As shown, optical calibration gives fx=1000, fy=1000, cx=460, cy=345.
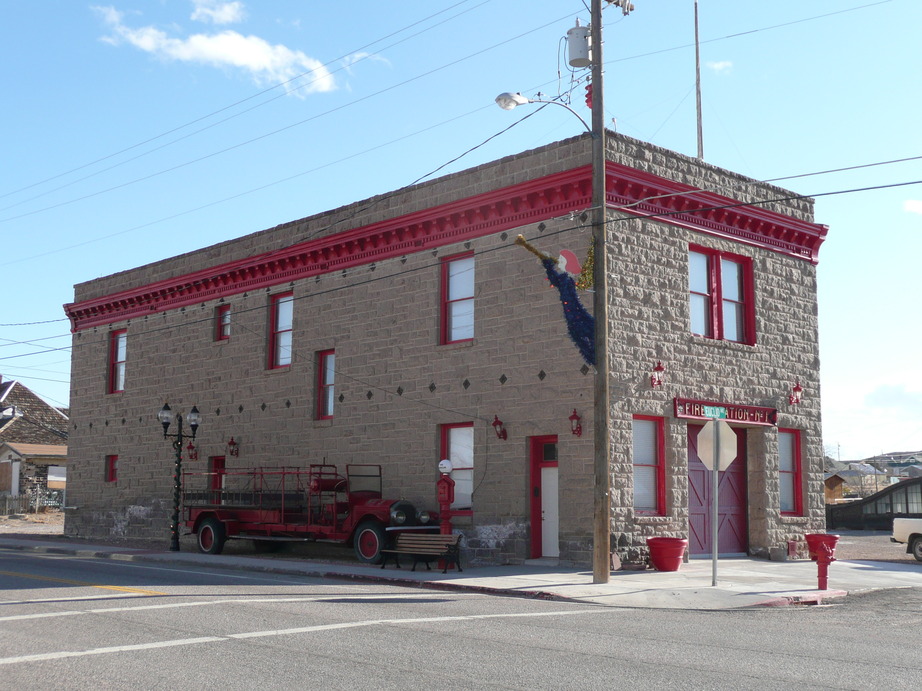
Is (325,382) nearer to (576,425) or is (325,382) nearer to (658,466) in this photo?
(576,425)

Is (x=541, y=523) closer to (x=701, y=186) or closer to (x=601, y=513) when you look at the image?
(x=601, y=513)

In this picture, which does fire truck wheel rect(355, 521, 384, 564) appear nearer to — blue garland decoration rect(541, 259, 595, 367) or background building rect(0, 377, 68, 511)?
blue garland decoration rect(541, 259, 595, 367)

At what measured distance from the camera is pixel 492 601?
15148 millimetres

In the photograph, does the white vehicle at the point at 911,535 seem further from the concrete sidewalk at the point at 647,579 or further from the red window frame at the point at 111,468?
the red window frame at the point at 111,468

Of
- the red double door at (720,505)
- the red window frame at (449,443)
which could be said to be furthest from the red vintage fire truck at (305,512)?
the red double door at (720,505)

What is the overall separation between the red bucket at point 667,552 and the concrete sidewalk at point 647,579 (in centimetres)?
28

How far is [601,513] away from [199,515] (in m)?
13.1

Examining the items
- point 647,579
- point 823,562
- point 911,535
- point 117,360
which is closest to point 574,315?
point 647,579

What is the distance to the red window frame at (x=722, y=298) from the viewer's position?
23219 millimetres

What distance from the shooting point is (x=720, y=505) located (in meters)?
23.3

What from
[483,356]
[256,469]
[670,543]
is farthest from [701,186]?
[256,469]

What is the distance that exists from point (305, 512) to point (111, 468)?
1242 cm

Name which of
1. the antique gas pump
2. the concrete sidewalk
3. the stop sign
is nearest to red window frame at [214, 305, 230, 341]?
the concrete sidewalk

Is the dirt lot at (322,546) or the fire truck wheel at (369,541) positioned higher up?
the fire truck wheel at (369,541)
